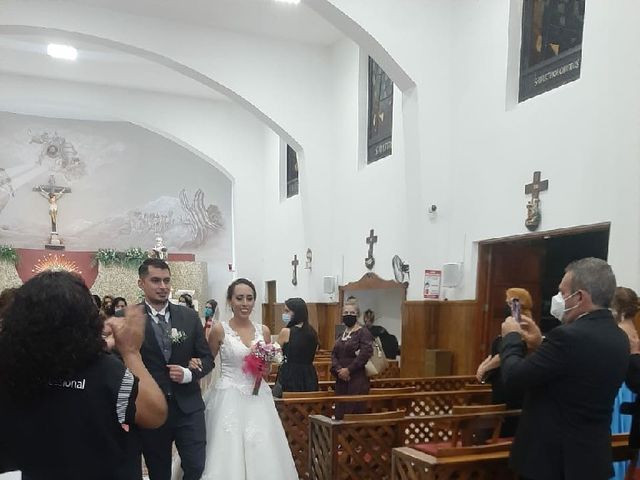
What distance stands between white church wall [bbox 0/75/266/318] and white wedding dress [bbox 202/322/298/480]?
37.3 feet

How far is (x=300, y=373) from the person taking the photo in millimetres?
5750

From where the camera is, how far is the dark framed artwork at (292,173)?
14213 millimetres

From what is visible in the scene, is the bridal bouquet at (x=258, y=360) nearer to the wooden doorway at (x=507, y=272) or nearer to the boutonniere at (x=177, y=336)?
the boutonniere at (x=177, y=336)

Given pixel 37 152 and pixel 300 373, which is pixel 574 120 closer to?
pixel 300 373

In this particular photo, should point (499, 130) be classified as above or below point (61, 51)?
below

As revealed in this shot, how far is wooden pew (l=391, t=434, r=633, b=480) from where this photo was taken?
2.97m

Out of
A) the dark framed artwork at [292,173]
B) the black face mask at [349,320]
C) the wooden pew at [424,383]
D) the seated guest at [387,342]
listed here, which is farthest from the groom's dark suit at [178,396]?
the dark framed artwork at [292,173]

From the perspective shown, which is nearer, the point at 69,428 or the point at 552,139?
the point at 69,428

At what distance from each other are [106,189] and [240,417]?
1364 cm

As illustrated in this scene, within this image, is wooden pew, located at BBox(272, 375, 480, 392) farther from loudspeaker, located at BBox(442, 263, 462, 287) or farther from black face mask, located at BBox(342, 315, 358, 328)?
loudspeaker, located at BBox(442, 263, 462, 287)

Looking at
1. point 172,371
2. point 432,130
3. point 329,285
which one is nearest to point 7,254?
point 329,285

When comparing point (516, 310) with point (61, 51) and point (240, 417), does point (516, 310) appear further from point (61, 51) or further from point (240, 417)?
point (61, 51)

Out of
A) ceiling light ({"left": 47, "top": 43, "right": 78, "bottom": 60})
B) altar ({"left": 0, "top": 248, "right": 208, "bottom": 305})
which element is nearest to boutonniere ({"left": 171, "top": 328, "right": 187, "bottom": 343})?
ceiling light ({"left": 47, "top": 43, "right": 78, "bottom": 60})

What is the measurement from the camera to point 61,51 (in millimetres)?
12195
